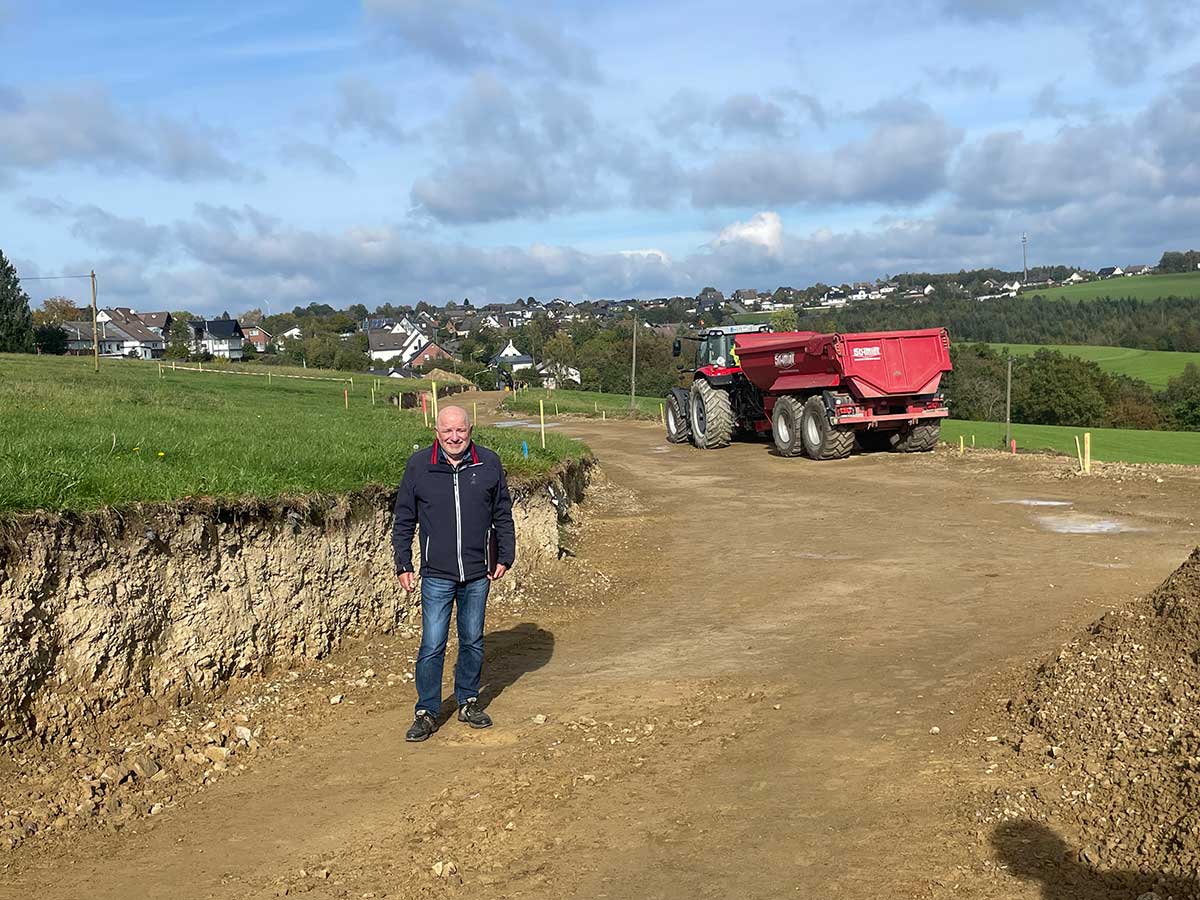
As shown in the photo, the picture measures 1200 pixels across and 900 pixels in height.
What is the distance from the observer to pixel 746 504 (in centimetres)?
1739

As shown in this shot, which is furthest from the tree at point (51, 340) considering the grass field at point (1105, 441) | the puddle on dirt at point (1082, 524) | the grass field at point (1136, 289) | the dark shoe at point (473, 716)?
the grass field at point (1136, 289)

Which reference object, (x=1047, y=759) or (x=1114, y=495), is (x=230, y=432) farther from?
(x=1114, y=495)

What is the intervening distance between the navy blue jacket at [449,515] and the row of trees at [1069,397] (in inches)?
2879

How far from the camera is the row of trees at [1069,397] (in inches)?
3034

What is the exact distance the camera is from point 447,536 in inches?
269

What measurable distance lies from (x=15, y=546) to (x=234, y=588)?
1641 mm

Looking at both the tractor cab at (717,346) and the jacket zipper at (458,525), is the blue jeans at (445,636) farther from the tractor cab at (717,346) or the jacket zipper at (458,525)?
the tractor cab at (717,346)

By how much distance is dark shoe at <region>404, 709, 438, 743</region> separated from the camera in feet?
22.3

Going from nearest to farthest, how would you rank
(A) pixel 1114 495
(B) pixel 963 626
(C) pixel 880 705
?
1. (C) pixel 880 705
2. (B) pixel 963 626
3. (A) pixel 1114 495

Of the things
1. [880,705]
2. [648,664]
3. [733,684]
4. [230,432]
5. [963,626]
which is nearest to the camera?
A: [880,705]

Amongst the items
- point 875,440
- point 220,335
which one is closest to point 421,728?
point 875,440

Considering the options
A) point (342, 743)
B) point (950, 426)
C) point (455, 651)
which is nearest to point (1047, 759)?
point (342, 743)

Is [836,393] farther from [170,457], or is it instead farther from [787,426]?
[170,457]

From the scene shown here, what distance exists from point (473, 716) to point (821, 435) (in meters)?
16.1
